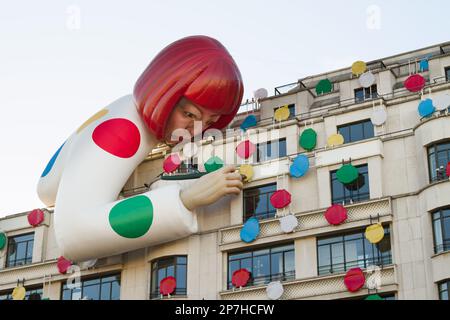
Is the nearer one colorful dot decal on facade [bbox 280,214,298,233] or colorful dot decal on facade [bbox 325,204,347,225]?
colorful dot decal on facade [bbox 325,204,347,225]

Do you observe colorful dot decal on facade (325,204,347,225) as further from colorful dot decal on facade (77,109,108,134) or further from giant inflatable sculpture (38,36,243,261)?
colorful dot decal on facade (77,109,108,134)

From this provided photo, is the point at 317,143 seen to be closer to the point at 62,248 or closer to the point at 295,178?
the point at 295,178

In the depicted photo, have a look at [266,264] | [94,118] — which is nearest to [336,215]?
[266,264]

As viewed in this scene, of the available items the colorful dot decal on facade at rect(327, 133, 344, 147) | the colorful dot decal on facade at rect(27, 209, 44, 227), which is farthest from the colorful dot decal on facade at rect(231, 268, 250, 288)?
the colorful dot decal on facade at rect(27, 209, 44, 227)

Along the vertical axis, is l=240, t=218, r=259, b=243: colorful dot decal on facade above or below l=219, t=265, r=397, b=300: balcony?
above

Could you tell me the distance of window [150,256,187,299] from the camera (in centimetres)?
3488

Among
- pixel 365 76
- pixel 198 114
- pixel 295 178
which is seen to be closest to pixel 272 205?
pixel 295 178

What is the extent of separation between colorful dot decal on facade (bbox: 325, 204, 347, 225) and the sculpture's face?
18.9 feet

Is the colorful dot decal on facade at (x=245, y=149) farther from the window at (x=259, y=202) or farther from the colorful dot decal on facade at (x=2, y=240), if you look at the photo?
the colorful dot decal on facade at (x=2, y=240)

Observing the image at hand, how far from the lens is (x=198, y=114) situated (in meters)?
35.8

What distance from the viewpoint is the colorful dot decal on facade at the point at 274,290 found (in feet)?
108

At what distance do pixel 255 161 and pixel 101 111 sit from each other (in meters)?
6.03

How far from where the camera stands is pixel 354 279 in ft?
104

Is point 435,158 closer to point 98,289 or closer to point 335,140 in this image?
point 335,140
